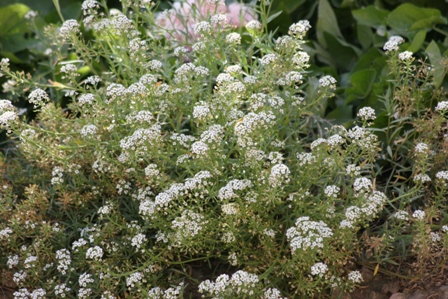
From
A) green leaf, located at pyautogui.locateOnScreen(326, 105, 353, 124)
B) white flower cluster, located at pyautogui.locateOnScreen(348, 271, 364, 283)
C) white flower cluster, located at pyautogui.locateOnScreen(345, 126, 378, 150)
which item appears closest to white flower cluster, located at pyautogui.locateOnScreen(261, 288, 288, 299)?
white flower cluster, located at pyautogui.locateOnScreen(348, 271, 364, 283)

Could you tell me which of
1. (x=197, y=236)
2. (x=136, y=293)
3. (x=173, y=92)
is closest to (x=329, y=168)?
(x=197, y=236)

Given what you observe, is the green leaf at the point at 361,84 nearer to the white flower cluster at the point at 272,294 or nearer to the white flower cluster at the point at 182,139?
the white flower cluster at the point at 182,139

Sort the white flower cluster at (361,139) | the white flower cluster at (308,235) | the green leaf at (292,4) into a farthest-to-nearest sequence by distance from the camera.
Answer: the green leaf at (292,4) → the white flower cluster at (361,139) → the white flower cluster at (308,235)

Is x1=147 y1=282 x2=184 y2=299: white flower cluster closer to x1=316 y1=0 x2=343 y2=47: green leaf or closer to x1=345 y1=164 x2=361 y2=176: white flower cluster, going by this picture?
x1=345 y1=164 x2=361 y2=176: white flower cluster

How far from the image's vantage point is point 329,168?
264 cm

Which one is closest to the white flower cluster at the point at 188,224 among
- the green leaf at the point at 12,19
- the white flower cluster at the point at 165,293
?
the white flower cluster at the point at 165,293

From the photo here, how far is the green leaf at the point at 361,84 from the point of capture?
11.4ft

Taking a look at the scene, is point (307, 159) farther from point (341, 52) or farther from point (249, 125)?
point (341, 52)

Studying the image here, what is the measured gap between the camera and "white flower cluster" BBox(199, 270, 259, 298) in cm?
235

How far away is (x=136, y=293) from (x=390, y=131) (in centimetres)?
150

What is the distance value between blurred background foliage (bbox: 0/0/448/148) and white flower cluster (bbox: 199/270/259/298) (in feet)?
4.11

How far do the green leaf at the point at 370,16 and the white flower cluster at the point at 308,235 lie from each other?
74.9 inches

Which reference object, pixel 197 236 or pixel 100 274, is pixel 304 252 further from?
pixel 100 274

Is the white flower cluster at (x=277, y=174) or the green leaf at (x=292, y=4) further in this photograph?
the green leaf at (x=292, y=4)
